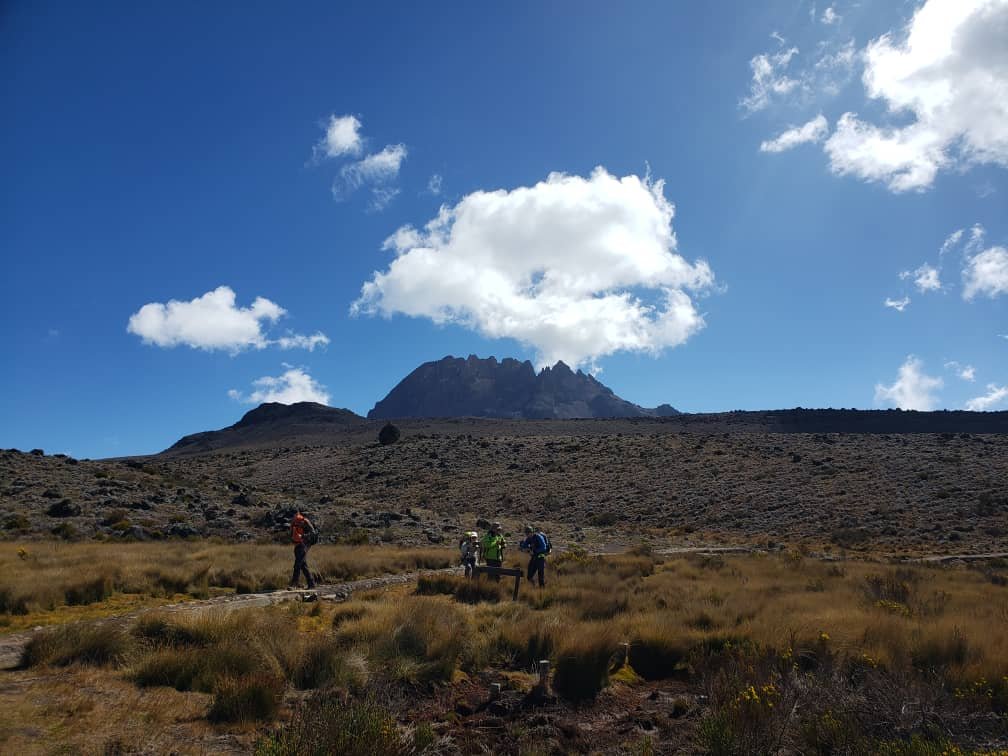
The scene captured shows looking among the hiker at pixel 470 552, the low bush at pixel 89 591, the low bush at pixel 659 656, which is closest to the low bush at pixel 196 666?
the low bush at pixel 659 656

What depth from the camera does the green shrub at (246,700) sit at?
6309 millimetres

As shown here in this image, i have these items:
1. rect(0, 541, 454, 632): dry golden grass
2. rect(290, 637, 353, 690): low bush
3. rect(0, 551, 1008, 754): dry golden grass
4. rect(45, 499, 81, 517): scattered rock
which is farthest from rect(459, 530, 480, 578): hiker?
rect(45, 499, 81, 517): scattered rock

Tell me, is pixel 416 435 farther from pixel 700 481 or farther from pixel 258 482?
pixel 700 481

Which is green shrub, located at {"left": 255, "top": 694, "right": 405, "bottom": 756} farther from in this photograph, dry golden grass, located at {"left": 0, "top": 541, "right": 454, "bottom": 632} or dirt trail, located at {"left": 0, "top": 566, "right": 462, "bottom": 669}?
dry golden grass, located at {"left": 0, "top": 541, "right": 454, "bottom": 632}

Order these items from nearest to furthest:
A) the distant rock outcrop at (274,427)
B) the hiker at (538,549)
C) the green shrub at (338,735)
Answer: the green shrub at (338,735), the hiker at (538,549), the distant rock outcrop at (274,427)

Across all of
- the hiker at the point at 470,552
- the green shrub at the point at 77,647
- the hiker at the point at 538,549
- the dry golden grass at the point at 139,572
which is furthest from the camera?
the hiker at the point at 470,552

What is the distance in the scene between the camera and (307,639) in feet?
28.7

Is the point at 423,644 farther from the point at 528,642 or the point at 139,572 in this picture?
the point at 139,572

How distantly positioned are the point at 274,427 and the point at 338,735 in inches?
4621

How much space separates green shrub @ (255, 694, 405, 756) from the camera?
5.08 meters

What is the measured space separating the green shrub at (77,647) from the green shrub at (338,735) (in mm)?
3332

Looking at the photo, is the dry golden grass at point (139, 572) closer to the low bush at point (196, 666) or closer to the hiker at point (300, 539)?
the hiker at point (300, 539)

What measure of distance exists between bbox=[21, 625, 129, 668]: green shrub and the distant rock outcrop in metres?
87.7

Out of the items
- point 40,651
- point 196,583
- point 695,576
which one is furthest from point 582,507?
point 40,651
